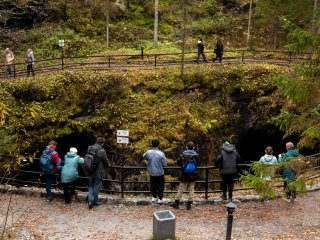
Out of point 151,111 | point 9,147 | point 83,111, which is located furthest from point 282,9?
point 9,147

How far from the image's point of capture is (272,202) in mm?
12625

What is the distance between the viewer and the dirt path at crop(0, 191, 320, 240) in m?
10.5

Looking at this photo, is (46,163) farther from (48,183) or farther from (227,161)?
(227,161)

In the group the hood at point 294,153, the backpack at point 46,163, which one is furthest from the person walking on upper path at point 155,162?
the hood at point 294,153

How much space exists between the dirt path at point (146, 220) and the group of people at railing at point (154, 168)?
0.40 metres

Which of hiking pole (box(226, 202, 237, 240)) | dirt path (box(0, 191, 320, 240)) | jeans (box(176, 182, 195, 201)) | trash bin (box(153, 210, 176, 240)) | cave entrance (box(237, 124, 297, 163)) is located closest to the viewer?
hiking pole (box(226, 202, 237, 240))

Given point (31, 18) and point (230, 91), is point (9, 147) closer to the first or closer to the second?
point (230, 91)

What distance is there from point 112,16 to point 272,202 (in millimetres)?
27689

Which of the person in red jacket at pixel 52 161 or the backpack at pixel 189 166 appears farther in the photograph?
the person in red jacket at pixel 52 161

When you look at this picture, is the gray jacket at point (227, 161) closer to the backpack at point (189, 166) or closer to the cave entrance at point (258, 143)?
the backpack at point (189, 166)

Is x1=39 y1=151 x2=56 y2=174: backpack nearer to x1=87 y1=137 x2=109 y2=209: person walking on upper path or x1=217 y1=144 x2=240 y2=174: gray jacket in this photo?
x1=87 y1=137 x2=109 y2=209: person walking on upper path

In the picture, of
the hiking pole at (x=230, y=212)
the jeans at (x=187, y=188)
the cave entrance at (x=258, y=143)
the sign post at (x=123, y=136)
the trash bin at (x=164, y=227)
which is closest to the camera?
the hiking pole at (x=230, y=212)

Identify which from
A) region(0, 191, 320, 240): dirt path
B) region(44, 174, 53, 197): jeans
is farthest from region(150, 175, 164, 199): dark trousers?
region(44, 174, 53, 197): jeans

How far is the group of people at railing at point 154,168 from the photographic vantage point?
1155cm
